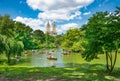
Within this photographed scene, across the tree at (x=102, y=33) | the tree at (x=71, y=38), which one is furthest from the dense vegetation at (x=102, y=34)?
the tree at (x=71, y=38)

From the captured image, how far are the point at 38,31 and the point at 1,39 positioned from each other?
8849cm

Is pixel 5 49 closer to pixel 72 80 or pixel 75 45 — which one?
pixel 72 80

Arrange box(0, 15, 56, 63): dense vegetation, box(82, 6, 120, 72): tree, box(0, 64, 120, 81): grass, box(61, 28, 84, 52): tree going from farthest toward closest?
1. box(61, 28, 84, 52): tree
2. box(0, 15, 56, 63): dense vegetation
3. box(82, 6, 120, 72): tree
4. box(0, 64, 120, 81): grass

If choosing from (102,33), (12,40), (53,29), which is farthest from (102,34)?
(53,29)

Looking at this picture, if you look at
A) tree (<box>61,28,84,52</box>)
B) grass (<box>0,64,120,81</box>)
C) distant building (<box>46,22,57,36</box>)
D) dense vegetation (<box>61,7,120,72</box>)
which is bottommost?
grass (<box>0,64,120,81</box>)

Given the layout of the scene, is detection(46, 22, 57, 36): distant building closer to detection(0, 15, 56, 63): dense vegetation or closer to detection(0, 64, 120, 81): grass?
detection(0, 15, 56, 63): dense vegetation

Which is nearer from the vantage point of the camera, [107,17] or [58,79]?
[58,79]

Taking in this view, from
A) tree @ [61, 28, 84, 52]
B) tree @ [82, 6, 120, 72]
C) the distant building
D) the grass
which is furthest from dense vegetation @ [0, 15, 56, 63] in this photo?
the distant building

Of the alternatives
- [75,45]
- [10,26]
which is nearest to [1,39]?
[10,26]

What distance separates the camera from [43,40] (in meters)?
113

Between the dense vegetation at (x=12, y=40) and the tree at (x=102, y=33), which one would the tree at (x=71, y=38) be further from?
the tree at (x=102, y=33)

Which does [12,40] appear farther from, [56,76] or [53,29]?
[53,29]

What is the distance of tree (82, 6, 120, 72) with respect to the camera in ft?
49.7

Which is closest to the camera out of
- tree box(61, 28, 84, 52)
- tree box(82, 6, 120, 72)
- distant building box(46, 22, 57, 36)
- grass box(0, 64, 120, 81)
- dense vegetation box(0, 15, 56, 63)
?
grass box(0, 64, 120, 81)
